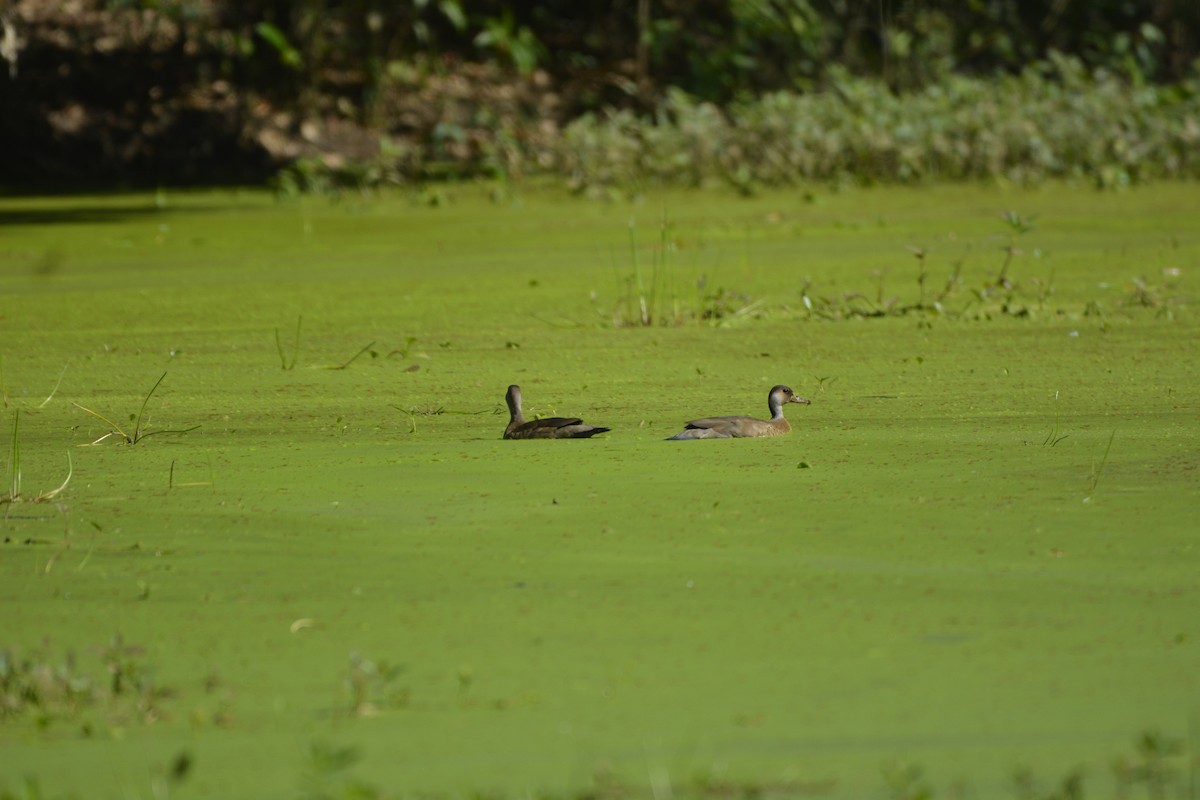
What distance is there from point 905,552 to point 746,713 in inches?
37.0

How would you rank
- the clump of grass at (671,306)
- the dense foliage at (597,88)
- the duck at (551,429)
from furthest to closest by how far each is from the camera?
the dense foliage at (597,88), the clump of grass at (671,306), the duck at (551,429)

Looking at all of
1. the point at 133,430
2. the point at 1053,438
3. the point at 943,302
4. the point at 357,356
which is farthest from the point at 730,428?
the point at 943,302

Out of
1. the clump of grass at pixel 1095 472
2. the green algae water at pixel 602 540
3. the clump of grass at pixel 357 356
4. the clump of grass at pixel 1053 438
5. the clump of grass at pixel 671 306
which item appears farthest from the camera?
the clump of grass at pixel 671 306

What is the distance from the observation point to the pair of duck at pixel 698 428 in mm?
4414

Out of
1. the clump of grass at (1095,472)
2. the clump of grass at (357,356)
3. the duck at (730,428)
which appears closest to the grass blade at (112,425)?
the clump of grass at (357,356)

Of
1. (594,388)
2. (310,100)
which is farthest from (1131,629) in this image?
(310,100)

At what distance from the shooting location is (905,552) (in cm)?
335

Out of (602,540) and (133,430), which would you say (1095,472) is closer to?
(602,540)

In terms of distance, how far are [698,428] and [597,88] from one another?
9213mm

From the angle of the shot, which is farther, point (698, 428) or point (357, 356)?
point (357, 356)

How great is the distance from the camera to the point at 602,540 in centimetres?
349

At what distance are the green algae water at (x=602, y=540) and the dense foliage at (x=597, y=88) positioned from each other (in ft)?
11.1

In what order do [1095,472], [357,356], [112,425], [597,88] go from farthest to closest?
[597,88], [357,356], [112,425], [1095,472]

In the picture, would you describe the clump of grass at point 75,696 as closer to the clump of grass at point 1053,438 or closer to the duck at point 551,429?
the duck at point 551,429
